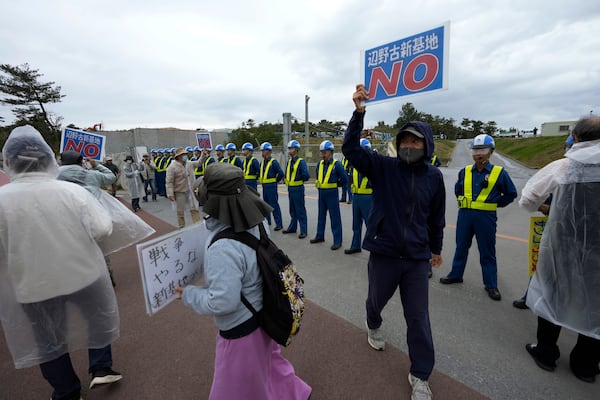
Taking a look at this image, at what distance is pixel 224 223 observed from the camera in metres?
1.35

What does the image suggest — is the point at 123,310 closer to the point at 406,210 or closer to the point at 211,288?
the point at 211,288

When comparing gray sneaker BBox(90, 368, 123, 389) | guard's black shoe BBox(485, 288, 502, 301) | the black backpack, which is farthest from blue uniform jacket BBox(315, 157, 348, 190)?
gray sneaker BBox(90, 368, 123, 389)

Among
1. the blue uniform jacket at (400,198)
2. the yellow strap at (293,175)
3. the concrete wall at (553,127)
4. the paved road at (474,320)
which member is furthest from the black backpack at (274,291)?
the concrete wall at (553,127)

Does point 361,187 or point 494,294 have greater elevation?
point 361,187

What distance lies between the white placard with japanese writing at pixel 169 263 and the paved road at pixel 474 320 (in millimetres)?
1972

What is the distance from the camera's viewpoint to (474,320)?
2.97 m

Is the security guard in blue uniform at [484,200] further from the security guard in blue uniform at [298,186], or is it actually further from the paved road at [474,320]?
the security guard in blue uniform at [298,186]

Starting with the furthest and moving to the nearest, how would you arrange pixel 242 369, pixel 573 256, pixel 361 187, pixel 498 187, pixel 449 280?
pixel 361 187
pixel 449 280
pixel 498 187
pixel 573 256
pixel 242 369

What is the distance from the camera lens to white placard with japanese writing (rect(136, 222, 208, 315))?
58.0 inches

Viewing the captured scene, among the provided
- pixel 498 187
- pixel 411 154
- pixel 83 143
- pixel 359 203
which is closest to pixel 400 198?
pixel 411 154

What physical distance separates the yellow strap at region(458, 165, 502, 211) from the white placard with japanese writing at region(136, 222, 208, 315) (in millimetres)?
3156

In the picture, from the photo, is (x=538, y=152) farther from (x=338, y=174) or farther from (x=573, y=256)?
(x=573, y=256)

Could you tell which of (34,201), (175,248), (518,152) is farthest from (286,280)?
(518,152)

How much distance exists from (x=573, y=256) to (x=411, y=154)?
1393 mm
